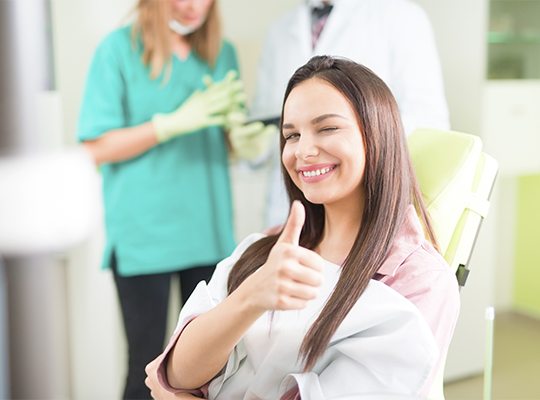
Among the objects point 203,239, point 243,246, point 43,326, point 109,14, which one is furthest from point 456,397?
point 43,326

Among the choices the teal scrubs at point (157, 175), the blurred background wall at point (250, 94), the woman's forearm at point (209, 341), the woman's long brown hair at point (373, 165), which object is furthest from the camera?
the blurred background wall at point (250, 94)

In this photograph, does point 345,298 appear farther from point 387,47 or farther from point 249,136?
point 249,136

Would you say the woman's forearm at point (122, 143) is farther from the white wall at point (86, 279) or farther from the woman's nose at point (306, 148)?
the woman's nose at point (306, 148)

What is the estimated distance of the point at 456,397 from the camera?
1933 mm

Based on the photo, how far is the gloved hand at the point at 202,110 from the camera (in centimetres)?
184

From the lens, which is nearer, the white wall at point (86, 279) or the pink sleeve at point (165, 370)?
the pink sleeve at point (165, 370)

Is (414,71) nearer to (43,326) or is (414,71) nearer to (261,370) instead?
(261,370)

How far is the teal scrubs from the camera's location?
1834 mm

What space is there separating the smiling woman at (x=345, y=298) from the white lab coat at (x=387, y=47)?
419mm

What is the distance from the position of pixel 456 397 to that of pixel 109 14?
1.51 metres

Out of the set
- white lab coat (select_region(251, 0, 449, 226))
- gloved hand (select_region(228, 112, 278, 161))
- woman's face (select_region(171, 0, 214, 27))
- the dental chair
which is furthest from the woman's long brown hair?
woman's face (select_region(171, 0, 214, 27))

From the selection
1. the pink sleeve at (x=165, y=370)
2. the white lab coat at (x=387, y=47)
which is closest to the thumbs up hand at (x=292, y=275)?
the pink sleeve at (x=165, y=370)

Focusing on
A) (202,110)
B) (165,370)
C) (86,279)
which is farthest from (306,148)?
(86,279)

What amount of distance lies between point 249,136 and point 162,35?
14.6 inches
